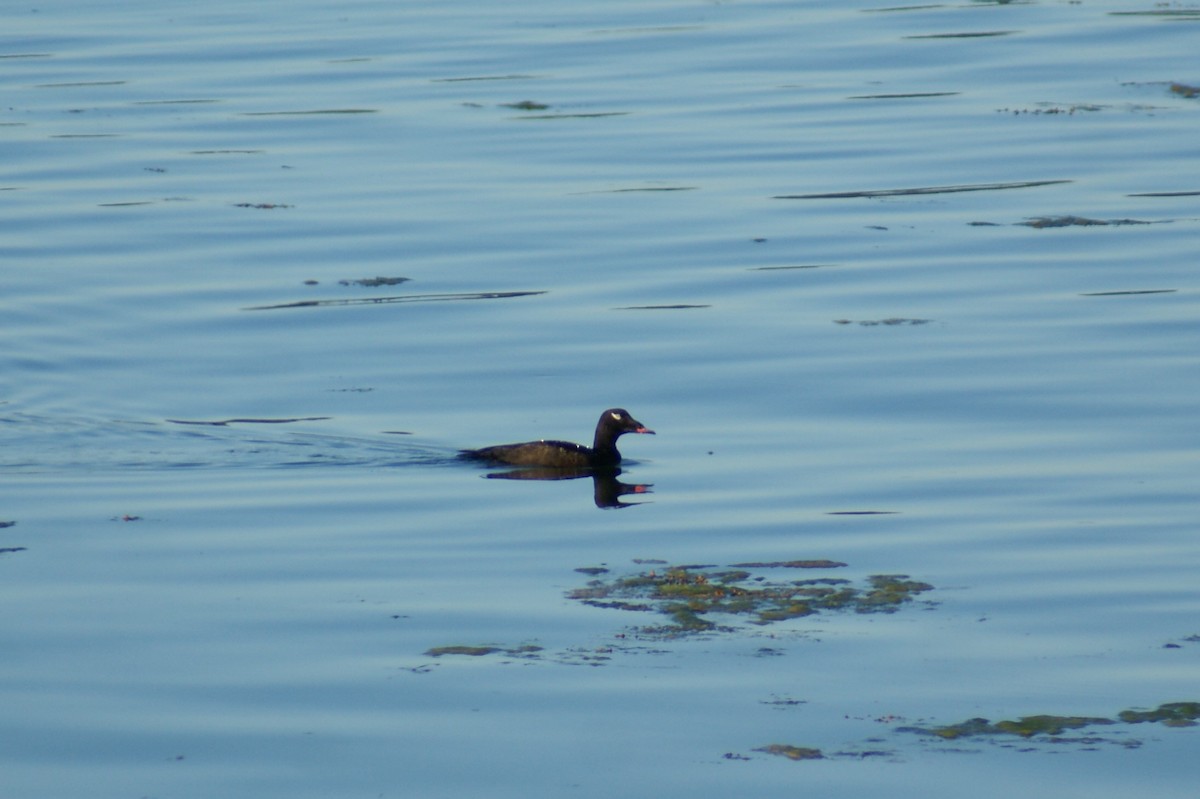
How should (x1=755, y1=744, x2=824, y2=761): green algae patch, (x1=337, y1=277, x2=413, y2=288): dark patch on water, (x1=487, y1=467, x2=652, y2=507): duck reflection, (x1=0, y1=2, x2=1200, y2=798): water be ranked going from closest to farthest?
(x1=755, y1=744, x2=824, y2=761): green algae patch, (x1=0, y1=2, x2=1200, y2=798): water, (x1=487, y1=467, x2=652, y2=507): duck reflection, (x1=337, y1=277, x2=413, y2=288): dark patch on water

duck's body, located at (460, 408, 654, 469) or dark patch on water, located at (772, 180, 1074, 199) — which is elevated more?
dark patch on water, located at (772, 180, 1074, 199)

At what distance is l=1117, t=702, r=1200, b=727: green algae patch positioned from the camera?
8.60m

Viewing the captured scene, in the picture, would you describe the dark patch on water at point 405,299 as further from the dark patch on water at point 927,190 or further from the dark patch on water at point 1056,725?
the dark patch on water at point 1056,725

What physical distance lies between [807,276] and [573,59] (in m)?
15.3

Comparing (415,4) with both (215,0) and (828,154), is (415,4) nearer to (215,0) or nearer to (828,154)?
(215,0)

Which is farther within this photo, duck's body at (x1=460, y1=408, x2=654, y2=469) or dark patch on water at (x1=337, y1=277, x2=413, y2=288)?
dark patch on water at (x1=337, y1=277, x2=413, y2=288)

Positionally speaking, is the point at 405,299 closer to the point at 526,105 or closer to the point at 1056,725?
the point at 526,105

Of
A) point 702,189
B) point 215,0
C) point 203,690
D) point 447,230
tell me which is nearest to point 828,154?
point 702,189

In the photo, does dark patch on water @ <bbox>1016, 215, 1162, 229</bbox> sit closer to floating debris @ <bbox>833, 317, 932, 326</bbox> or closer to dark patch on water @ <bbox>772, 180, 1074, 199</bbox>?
dark patch on water @ <bbox>772, 180, 1074, 199</bbox>

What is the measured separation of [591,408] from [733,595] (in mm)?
5280

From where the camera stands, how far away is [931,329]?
1730cm

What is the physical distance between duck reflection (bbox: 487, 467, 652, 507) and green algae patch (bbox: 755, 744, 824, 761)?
4.81 m

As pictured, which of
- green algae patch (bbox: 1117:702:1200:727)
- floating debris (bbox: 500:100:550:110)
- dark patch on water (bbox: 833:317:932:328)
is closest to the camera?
green algae patch (bbox: 1117:702:1200:727)

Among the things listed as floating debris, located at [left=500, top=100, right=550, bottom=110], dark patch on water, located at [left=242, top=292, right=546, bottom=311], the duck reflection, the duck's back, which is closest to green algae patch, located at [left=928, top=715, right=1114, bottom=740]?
the duck reflection
